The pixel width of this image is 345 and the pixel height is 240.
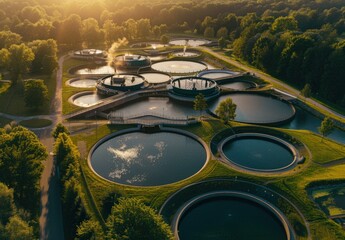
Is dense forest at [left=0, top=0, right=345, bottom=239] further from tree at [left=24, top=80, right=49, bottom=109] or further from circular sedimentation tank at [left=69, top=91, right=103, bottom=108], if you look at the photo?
circular sedimentation tank at [left=69, top=91, right=103, bottom=108]

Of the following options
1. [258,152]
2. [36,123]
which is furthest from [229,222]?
[36,123]

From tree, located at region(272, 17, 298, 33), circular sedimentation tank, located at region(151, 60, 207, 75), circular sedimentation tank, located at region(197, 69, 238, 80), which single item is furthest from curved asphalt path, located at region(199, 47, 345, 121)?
tree, located at region(272, 17, 298, 33)

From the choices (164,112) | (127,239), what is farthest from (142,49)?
(127,239)

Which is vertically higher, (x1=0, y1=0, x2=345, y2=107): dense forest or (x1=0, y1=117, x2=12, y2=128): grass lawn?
(x1=0, y1=0, x2=345, y2=107): dense forest

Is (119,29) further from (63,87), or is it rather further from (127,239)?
(127,239)

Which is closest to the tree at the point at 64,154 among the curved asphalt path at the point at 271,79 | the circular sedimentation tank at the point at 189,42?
the curved asphalt path at the point at 271,79
